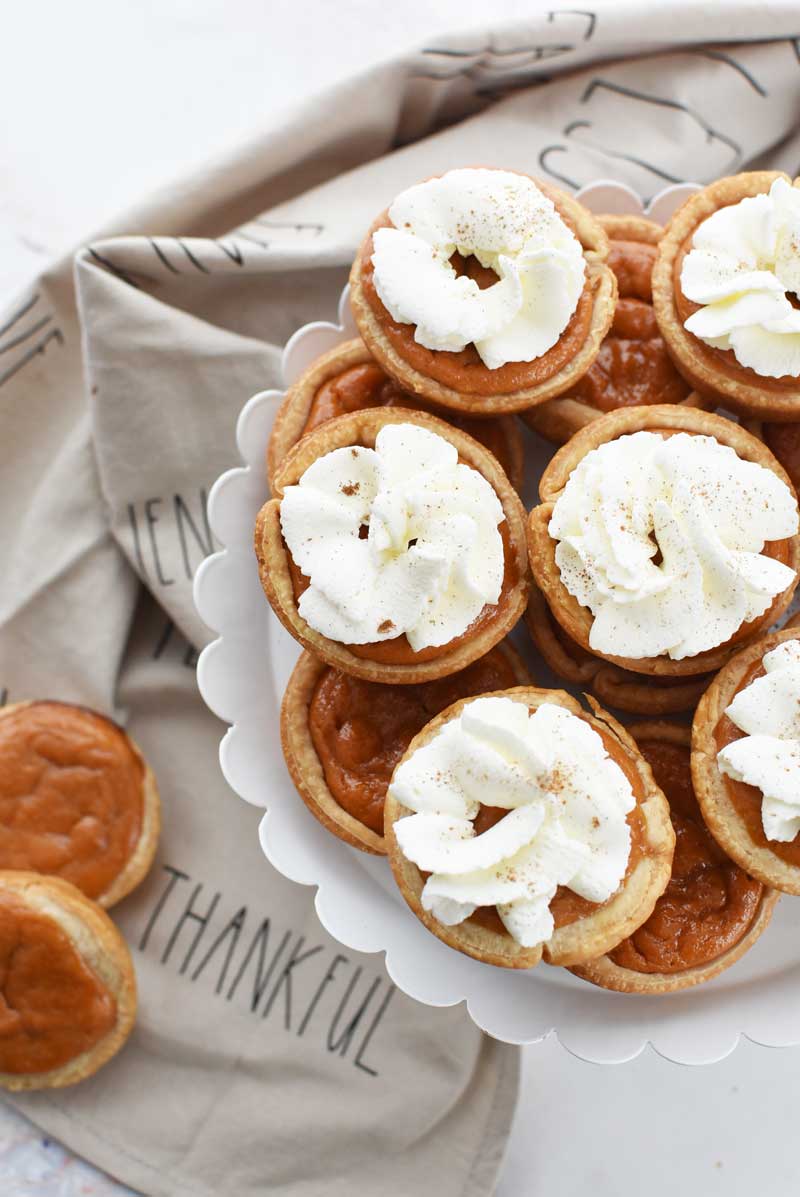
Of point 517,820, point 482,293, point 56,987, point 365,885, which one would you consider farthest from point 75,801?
point 482,293

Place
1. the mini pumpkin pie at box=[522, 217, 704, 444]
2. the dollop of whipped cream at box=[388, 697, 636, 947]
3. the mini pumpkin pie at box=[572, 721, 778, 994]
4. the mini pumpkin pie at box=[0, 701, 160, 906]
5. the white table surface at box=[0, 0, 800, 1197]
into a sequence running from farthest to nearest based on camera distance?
the white table surface at box=[0, 0, 800, 1197] < the mini pumpkin pie at box=[0, 701, 160, 906] < the mini pumpkin pie at box=[522, 217, 704, 444] < the mini pumpkin pie at box=[572, 721, 778, 994] < the dollop of whipped cream at box=[388, 697, 636, 947]

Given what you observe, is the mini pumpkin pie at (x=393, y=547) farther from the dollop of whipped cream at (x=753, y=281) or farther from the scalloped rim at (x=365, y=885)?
the dollop of whipped cream at (x=753, y=281)

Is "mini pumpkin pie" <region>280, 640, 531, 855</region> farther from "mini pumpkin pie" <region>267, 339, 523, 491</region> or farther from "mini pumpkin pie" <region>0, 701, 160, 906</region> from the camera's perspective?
"mini pumpkin pie" <region>0, 701, 160, 906</region>

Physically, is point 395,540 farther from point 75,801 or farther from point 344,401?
point 75,801

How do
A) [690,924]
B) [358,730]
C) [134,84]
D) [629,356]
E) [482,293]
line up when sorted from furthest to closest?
[134,84]
[629,356]
[358,730]
[690,924]
[482,293]

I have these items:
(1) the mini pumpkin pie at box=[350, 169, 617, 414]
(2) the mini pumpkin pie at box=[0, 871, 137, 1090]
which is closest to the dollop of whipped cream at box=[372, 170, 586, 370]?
(1) the mini pumpkin pie at box=[350, 169, 617, 414]

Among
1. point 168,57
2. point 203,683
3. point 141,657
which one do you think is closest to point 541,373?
point 203,683
